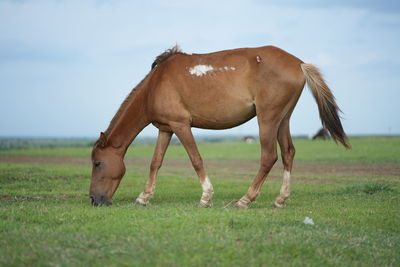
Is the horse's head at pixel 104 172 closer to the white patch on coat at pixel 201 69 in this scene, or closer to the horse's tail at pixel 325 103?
the white patch on coat at pixel 201 69

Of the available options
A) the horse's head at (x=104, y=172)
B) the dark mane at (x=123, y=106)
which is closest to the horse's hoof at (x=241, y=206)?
the horse's head at (x=104, y=172)

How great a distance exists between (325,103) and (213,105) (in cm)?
218

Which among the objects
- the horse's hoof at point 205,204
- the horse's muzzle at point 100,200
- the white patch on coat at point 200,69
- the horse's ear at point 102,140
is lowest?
the horse's muzzle at point 100,200

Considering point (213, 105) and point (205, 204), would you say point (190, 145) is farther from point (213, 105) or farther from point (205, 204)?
point (205, 204)

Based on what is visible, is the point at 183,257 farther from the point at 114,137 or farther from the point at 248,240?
the point at 114,137

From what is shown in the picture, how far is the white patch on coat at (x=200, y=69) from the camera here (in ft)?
31.6

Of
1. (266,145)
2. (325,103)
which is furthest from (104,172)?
(325,103)

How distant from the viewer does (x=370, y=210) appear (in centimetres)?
895

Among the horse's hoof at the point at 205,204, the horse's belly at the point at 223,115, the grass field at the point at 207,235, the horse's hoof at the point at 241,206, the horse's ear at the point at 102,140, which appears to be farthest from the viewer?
the horse's ear at the point at 102,140

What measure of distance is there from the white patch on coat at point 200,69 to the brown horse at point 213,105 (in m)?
0.02

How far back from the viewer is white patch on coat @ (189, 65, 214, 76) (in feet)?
31.6

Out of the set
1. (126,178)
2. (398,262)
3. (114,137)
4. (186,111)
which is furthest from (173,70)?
(126,178)

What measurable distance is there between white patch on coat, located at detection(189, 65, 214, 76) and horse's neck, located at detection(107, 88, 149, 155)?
1.10 m

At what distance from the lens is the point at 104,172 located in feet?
32.3
